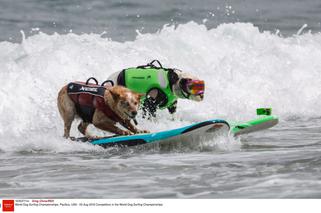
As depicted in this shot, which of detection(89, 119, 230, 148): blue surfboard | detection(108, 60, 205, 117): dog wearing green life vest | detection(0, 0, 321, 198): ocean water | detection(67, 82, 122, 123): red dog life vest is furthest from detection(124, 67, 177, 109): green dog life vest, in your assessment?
detection(89, 119, 230, 148): blue surfboard

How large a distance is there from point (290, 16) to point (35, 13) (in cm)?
916

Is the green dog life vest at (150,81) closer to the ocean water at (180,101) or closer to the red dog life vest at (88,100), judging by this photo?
the ocean water at (180,101)

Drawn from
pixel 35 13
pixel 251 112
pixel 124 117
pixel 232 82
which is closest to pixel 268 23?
pixel 35 13

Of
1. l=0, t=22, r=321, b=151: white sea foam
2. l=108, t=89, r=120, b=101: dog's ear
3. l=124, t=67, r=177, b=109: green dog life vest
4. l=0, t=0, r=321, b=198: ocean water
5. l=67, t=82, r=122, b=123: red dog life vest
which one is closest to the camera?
l=0, t=0, r=321, b=198: ocean water

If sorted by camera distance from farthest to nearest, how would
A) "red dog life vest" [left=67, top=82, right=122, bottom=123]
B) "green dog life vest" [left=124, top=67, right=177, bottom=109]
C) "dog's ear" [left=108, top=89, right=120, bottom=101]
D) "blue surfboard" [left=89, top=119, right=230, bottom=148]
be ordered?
"green dog life vest" [left=124, top=67, right=177, bottom=109] → "red dog life vest" [left=67, top=82, right=122, bottom=123] → "dog's ear" [left=108, top=89, right=120, bottom=101] → "blue surfboard" [left=89, top=119, right=230, bottom=148]

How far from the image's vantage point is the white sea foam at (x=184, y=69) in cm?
1427

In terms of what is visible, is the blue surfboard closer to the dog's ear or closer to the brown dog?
the brown dog

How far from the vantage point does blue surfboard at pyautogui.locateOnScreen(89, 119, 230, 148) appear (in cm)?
1027

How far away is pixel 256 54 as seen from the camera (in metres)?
22.1

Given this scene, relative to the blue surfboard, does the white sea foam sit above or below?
above

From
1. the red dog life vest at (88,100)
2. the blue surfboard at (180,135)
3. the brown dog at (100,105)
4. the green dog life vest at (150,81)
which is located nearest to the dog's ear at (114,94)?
the brown dog at (100,105)

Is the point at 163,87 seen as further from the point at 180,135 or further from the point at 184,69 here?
the point at 184,69

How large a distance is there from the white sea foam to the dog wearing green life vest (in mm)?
341

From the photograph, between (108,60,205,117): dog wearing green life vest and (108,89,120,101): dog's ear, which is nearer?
(108,89,120,101): dog's ear
